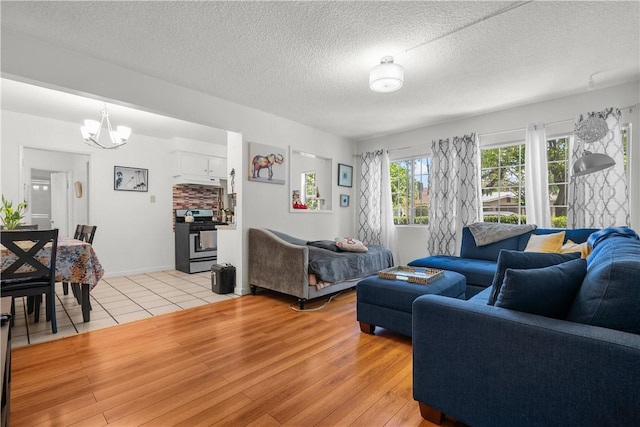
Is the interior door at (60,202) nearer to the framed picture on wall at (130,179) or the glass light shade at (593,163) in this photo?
the framed picture on wall at (130,179)

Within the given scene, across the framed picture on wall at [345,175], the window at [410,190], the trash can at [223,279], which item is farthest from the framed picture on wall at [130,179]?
the window at [410,190]

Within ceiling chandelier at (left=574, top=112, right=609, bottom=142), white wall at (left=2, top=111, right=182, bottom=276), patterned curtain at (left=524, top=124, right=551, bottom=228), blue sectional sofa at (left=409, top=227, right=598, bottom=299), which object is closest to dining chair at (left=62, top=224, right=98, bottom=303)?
white wall at (left=2, top=111, right=182, bottom=276)

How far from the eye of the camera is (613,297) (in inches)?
43.0

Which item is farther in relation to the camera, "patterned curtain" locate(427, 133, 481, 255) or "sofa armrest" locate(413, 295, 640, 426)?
"patterned curtain" locate(427, 133, 481, 255)

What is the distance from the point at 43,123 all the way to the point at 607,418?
6108mm

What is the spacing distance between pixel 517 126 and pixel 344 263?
9.20 feet

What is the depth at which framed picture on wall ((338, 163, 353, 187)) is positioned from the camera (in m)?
5.29

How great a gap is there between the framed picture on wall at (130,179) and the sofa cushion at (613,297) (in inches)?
227

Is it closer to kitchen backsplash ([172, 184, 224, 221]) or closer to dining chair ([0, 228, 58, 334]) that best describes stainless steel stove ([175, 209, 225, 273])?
kitchen backsplash ([172, 184, 224, 221])

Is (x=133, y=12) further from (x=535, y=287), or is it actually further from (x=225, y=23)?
(x=535, y=287)

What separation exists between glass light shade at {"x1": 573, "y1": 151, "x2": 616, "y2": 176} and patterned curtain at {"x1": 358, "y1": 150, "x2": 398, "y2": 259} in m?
2.58

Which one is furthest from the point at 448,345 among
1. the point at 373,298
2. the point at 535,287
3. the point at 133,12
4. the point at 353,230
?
the point at 353,230

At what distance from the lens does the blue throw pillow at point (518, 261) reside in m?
1.48

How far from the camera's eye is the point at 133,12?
2.02 metres
